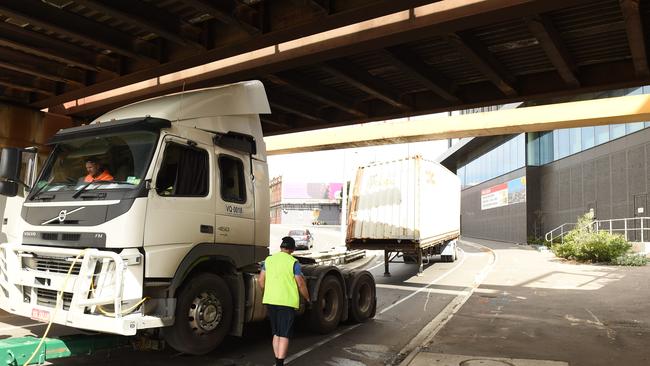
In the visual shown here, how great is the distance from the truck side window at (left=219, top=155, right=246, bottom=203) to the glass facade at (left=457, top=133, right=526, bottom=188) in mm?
37774

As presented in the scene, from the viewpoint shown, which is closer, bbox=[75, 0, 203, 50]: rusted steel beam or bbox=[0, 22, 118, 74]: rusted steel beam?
bbox=[75, 0, 203, 50]: rusted steel beam

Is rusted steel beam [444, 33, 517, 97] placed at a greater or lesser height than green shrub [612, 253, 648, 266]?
greater

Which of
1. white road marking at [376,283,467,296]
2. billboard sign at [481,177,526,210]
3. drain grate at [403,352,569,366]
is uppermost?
billboard sign at [481,177,526,210]

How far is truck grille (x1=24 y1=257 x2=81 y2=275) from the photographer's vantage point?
568cm

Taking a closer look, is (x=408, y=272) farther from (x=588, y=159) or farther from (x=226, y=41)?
(x=588, y=159)

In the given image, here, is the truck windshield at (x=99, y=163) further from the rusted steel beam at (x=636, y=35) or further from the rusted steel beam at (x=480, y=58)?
the rusted steel beam at (x=636, y=35)

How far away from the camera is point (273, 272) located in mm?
6395

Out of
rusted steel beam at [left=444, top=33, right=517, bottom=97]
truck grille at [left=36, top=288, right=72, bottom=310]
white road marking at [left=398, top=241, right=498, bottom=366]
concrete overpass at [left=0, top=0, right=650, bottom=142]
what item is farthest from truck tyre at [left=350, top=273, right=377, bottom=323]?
truck grille at [left=36, top=288, right=72, bottom=310]

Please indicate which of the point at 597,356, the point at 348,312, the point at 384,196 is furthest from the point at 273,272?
the point at 384,196

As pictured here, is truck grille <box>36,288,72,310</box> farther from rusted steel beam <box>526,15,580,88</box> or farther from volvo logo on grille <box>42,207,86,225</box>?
rusted steel beam <box>526,15,580,88</box>

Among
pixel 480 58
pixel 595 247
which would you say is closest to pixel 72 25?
pixel 480 58

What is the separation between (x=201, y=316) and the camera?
6273 mm

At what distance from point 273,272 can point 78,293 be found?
2.18 m

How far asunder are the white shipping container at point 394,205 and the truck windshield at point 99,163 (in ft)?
36.6
